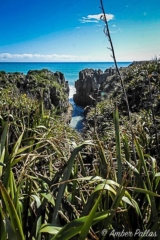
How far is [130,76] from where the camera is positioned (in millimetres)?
10492

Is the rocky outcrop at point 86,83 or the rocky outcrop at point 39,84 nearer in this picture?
the rocky outcrop at point 39,84

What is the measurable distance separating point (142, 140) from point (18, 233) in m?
1.93

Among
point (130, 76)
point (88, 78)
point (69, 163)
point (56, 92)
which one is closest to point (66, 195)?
point (69, 163)

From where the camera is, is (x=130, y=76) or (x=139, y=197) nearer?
(x=139, y=197)

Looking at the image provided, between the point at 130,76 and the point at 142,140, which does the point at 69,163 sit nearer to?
the point at 142,140

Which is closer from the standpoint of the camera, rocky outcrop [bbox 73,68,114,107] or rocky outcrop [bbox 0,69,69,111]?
rocky outcrop [bbox 0,69,69,111]

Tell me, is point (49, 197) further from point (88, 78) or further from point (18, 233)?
point (88, 78)

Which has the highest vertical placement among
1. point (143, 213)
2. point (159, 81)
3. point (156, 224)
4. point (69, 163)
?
point (159, 81)

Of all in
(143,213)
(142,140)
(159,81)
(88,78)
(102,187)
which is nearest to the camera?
(102,187)

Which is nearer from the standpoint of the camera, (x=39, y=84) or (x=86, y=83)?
(x=39, y=84)

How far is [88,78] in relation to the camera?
33.7m

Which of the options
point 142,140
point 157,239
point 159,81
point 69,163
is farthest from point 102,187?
point 159,81

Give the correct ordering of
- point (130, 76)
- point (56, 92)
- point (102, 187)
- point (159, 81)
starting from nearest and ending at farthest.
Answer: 1. point (102, 187)
2. point (159, 81)
3. point (130, 76)
4. point (56, 92)

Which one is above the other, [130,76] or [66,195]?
[130,76]
